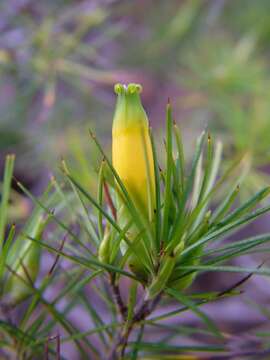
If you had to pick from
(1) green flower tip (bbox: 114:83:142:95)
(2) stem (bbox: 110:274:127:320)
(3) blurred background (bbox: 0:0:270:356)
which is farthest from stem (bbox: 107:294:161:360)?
(3) blurred background (bbox: 0:0:270:356)

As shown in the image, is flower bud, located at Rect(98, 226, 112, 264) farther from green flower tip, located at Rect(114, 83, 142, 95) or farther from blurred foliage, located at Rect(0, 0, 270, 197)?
blurred foliage, located at Rect(0, 0, 270, 197)

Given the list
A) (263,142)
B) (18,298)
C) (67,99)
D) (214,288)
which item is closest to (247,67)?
(263,142)

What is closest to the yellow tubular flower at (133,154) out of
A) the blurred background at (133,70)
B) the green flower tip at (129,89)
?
A: the green flower tip at (129,89)

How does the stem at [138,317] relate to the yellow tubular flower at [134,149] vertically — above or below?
below

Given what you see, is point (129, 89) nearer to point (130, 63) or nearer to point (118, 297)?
point (118, 297)

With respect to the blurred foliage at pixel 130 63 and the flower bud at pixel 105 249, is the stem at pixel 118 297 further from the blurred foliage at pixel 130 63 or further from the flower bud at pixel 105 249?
the blurred foliage at pixel 130 63

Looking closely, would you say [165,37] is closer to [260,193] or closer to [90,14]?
[90,14]

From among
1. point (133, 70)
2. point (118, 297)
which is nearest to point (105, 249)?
point (118, 297)
